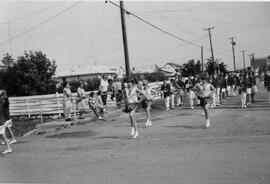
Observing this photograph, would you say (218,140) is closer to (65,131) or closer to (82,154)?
(82,154)

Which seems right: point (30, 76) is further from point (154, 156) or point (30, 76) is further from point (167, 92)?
point (154, 156)

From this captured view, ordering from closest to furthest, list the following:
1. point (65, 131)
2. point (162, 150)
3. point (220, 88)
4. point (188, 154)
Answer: point (188, 154) < point (162, 150) < point (65, 131) < point (220, 88)

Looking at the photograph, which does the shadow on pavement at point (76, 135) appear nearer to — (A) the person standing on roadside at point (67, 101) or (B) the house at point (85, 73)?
(A) the person standing on roadside at point (67, 101)

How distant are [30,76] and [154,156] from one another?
35615mm

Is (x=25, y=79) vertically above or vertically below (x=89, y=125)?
above

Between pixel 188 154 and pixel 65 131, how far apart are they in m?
7.36

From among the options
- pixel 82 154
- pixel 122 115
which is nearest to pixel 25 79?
pixel 122 115

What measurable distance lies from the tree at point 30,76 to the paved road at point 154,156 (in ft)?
95.0

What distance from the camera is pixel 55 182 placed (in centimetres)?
685

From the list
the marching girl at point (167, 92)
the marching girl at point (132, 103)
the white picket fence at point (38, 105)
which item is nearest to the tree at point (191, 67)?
the white picket fence at point (38, 105)

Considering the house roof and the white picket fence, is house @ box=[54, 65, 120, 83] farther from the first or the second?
the white picket fence

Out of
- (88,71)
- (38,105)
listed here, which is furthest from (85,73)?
(38,105)

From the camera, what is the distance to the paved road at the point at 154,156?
6727 millimetres

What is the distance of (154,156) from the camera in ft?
27.9
